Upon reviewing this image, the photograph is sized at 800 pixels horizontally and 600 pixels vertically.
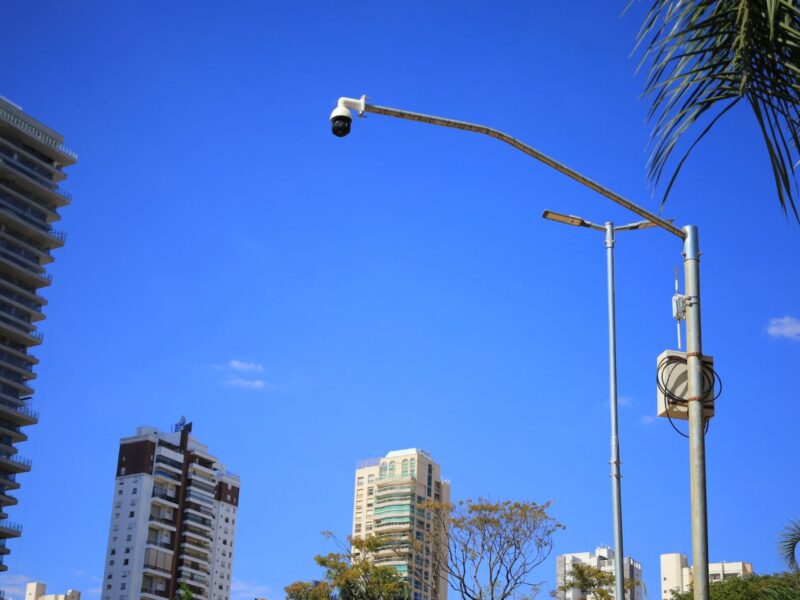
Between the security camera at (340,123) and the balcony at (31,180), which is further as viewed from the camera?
the balcony at (31,180)

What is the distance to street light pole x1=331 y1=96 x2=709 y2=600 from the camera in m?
8.88

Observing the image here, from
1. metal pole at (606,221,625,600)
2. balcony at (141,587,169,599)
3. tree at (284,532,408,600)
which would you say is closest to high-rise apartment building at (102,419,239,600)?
balcony at (141,587,169,599)

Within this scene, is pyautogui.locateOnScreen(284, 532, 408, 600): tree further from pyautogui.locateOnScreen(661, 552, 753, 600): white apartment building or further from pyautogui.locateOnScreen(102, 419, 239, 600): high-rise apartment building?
pyautogui.locateOnScreen(661, 552, 753, 600): white apartment building

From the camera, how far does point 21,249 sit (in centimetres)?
10494

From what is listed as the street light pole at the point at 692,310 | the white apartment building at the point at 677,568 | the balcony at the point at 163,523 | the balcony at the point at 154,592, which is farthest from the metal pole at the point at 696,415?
the white apartment building at the point at 677,568

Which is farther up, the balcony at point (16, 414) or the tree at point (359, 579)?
the balcony at point (16, 414)

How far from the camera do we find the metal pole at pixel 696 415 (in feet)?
29.1

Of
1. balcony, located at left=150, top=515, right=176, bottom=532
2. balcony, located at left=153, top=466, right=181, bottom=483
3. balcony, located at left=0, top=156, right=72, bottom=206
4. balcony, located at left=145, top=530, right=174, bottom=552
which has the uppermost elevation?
balcony, located at left=0, top=156, right=72, bottom=206

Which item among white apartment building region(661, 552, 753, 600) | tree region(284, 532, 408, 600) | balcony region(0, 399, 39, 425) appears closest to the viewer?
tree region(284, 532, 408, 600)

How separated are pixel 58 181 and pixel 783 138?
363 ft

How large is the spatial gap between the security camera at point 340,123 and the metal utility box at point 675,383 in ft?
12.5

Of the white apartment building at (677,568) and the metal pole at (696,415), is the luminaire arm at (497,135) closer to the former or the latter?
the metal pole at (696,415)

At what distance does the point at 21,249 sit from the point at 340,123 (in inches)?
3965

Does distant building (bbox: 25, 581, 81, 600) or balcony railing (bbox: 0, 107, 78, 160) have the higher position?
balcony railing (bbox: 0, 107, 78, 160)
